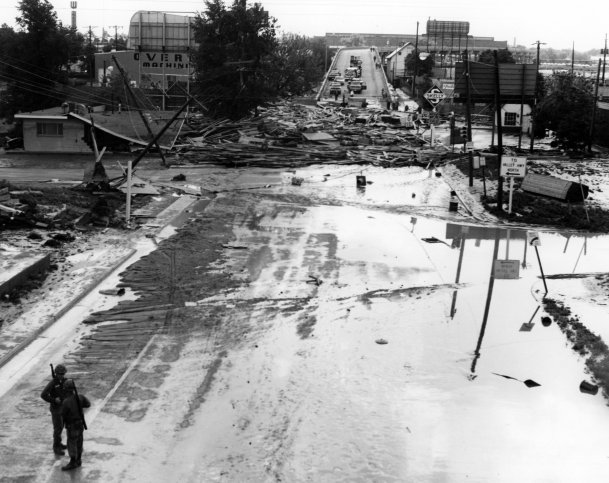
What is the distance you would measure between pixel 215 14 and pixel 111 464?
5873 centimetres

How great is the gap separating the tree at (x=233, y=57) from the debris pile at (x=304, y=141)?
1883mm

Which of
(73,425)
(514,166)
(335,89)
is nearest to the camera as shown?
(73,425)

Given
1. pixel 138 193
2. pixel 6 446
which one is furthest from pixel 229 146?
pixel 6 446

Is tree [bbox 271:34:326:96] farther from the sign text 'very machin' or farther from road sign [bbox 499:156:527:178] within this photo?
road sign [bbox 499:156:527:178]

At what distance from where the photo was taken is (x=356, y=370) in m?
16.2

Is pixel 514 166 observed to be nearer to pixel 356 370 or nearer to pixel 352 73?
pixel 356 370

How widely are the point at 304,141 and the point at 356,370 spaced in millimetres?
40055

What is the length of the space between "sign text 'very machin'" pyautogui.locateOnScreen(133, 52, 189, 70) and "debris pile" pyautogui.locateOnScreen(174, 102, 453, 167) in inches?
305

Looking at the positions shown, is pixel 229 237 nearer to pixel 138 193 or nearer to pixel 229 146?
pixel 138 193

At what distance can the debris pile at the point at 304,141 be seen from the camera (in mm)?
47719

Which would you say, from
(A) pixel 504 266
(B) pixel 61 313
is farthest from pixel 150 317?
(A) pixel 504 266

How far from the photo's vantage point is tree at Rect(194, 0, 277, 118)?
6519 cm

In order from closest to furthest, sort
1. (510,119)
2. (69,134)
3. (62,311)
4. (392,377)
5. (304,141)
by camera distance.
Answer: (392,377) < (62,311) < (69,134) < (304,141) < (510,119)

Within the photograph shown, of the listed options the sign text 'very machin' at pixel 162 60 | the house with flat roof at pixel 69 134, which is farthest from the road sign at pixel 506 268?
the sign text 'very machin' at pixel 162 60
